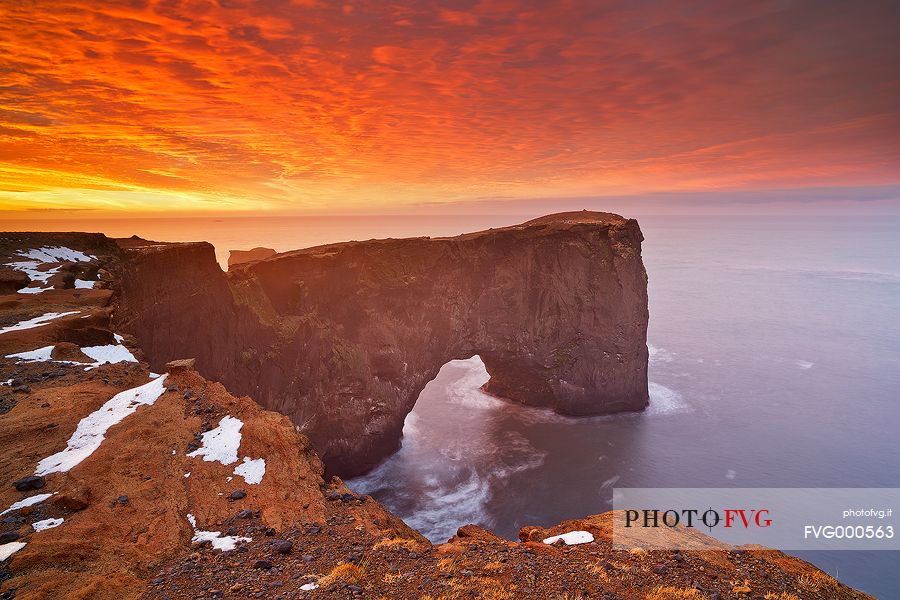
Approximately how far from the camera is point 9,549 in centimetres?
802

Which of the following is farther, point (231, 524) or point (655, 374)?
point (655, 374)

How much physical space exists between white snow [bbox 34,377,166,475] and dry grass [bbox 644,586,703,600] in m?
14.1

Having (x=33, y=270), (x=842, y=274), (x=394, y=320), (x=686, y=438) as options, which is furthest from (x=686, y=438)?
(x=842, y=274)

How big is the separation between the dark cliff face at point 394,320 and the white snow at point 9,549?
17.1 meters

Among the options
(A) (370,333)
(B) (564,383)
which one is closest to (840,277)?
(B) (564,383)

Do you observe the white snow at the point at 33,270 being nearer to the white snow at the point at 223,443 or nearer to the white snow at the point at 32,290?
the white snow at the point at 32,290

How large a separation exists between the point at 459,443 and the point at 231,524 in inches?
1217

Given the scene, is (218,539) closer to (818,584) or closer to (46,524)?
(46,524)

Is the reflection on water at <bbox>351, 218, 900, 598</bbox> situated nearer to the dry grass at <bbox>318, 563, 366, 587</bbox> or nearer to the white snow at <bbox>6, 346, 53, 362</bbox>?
the dry grass at <bbox>318, 563, 366, 587</bbox>

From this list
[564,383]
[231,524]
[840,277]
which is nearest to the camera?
[231,524]

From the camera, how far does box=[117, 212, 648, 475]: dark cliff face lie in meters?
27.8

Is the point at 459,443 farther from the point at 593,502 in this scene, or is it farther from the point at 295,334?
the point at 295,334

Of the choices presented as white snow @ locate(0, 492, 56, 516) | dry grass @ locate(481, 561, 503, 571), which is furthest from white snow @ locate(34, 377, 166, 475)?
dry grass @ locate(481, 561, 503, 571)

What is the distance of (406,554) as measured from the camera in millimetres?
9367
